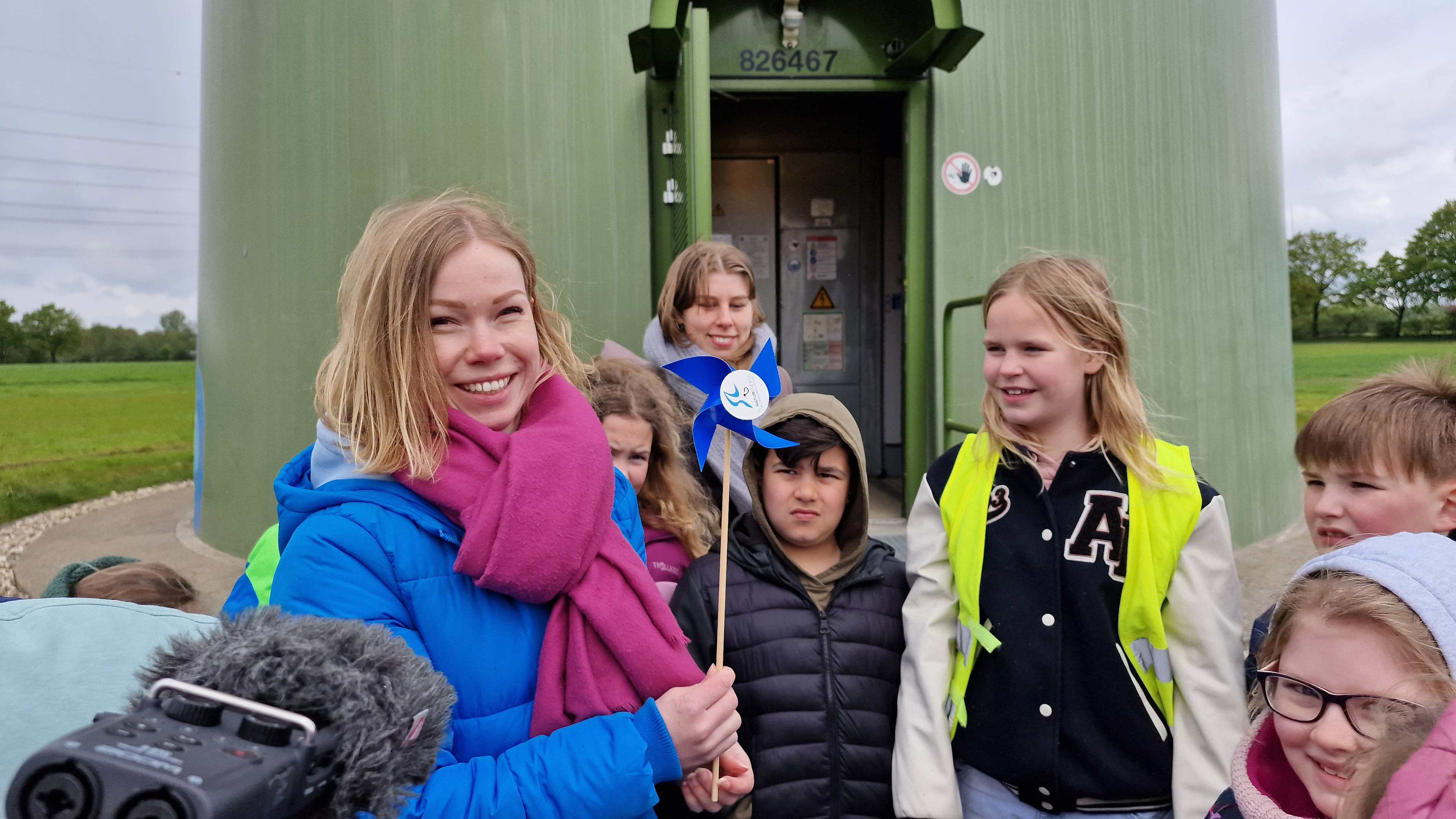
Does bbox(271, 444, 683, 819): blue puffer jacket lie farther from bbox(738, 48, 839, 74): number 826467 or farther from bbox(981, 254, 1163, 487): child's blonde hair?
bbox(738, 48, 839, 74): number 826467

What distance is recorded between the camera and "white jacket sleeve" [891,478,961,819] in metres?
1.98

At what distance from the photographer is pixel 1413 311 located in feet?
21.7

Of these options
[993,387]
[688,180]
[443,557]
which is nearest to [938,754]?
[993,387]

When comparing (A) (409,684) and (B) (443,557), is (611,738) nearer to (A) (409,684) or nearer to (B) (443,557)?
(B) (443,557)

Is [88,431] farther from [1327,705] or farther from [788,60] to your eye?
[1327,705]

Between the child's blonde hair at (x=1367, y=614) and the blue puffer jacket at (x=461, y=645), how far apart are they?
0.91m

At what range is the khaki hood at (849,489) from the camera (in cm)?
227

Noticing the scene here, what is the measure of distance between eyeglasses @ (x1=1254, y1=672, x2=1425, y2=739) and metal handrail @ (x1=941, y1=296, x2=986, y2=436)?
129 inches

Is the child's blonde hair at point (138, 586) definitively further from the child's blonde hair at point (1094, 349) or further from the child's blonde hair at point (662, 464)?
the child's blonde hair at point (1094, 349)

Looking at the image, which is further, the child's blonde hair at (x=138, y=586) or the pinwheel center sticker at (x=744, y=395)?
the child's blonde hair at (x=138, y=586)

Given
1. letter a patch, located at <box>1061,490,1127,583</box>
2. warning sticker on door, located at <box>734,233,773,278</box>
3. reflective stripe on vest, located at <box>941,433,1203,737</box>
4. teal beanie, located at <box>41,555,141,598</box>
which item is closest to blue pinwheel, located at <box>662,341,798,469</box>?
reflective stripe on vest, located at <box>941,433,1203,737</box>

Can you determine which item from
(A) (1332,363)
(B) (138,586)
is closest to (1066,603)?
(B) (138,586)

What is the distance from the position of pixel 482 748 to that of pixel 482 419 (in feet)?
1.70

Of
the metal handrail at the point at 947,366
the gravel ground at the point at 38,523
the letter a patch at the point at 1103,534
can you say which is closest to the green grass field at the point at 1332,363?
the metal handrail at the point at 947,366
